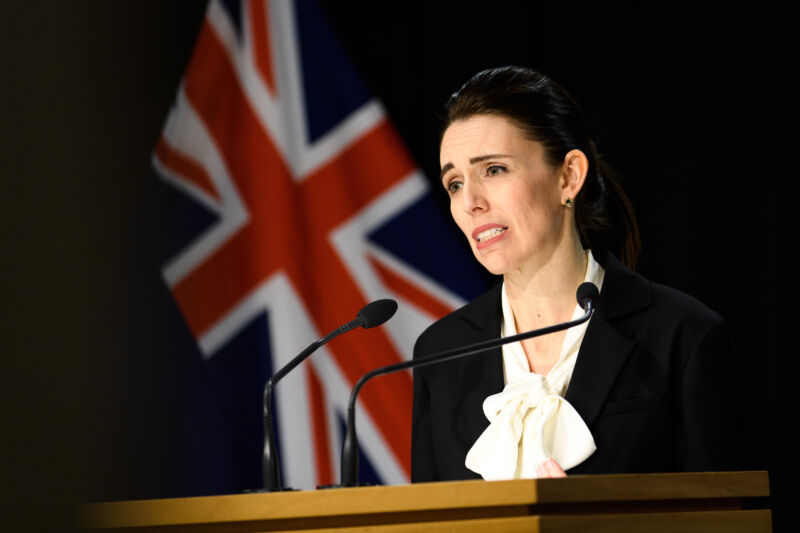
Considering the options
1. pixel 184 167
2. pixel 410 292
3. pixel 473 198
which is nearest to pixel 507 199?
pixel 473 198

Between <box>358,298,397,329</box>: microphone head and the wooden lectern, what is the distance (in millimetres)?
558

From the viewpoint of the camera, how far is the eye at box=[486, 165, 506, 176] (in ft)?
6.79

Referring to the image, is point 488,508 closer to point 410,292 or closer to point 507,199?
point 507,199

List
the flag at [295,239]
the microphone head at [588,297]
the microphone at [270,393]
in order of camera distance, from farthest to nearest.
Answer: the flag at [295,239] < the microphone head at [588,297] < the microphone at [270,393]

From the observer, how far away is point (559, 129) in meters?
2.11

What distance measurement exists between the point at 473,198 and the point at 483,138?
140 mm

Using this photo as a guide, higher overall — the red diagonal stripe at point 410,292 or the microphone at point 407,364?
the red diagonal stripe at point 410,292

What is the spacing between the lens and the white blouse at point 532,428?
5.78ft

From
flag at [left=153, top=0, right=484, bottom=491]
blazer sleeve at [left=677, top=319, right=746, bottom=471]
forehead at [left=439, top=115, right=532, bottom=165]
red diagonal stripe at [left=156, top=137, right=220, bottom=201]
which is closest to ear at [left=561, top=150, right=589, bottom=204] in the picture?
forehead at [left=439, top=115, right=532, bottom=165]

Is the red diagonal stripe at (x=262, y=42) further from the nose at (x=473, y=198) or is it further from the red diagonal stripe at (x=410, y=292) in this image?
the nose at (x=473, y=198)

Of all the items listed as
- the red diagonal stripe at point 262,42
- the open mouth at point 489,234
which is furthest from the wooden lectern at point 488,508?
the red diagonal stripe at point 262,42

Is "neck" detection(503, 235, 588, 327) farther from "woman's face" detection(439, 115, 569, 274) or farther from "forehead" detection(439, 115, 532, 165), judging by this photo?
"forehead" detection(439, 115, 532, 165)

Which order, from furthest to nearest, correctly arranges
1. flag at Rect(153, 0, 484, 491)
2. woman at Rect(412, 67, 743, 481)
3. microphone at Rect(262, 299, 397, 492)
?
1. flag at Rect(153, 0, 484, 491)
2. woman at Rect(412, 67, 743, 481)
3. microphone at Rect(262, 299, 397, 492)

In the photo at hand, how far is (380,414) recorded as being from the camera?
3.11 meters
